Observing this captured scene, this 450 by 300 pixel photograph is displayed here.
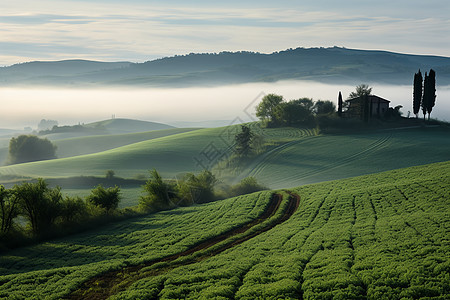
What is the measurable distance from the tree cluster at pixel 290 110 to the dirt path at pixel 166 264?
3126 inches

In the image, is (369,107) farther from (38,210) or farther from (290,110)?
(38,210)

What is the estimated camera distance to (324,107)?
124 m

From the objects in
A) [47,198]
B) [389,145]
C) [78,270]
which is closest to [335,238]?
[78,270]

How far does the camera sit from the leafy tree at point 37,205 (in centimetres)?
4402

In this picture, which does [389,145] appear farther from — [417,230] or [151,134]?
[151,134]

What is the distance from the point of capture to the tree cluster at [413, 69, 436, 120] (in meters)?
105

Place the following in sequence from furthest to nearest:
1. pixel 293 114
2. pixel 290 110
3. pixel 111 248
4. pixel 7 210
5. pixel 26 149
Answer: pixel 26 149 < pixel 290 110 < pixel 293 114 < pixel 7 210 < pixel 111 248

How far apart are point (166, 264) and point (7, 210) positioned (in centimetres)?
2378

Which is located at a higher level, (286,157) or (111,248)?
(286,157)

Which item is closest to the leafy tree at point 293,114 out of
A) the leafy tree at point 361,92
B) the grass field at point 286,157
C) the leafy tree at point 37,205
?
the grass field at point 286,157

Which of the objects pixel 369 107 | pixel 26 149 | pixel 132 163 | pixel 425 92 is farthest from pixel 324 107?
pixel 26 149

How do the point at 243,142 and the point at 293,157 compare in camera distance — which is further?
the point at 243,142

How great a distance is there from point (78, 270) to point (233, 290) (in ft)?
47.2

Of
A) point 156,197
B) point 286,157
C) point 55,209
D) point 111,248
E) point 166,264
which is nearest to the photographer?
point 166,264
